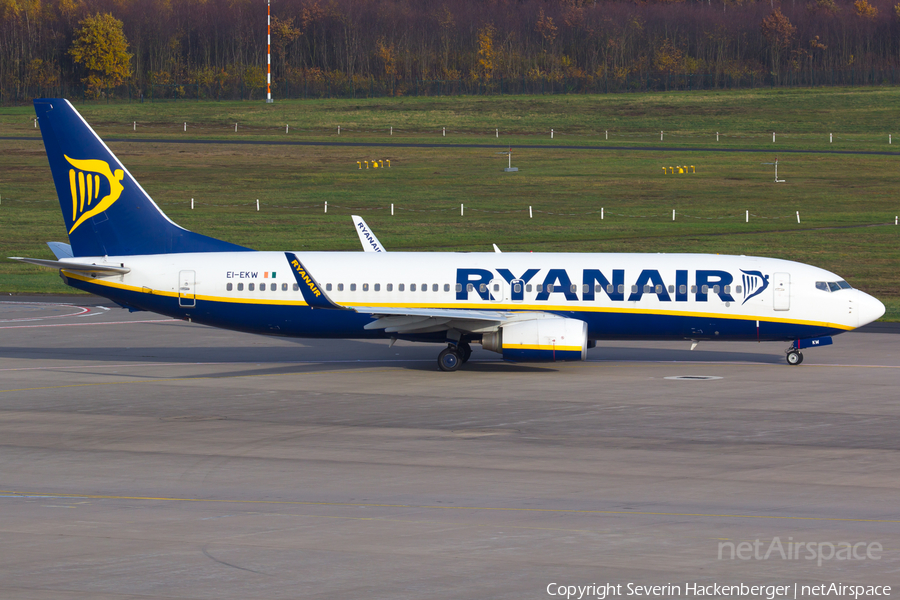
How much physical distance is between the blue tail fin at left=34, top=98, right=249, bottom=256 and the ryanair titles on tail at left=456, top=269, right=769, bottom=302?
1181 centimetres

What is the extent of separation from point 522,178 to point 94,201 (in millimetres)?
74491

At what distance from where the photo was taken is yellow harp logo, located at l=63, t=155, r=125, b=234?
42500 millimetres

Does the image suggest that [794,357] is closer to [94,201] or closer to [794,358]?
[794,358]

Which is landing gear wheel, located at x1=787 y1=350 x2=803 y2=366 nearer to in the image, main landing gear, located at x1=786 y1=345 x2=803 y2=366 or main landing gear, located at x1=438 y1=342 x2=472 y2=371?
main landing gear, located at x1=786 y1=345 x2=803 y2=366

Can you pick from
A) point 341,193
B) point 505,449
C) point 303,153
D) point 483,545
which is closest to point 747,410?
point 505,449

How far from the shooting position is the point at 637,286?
40781 mm

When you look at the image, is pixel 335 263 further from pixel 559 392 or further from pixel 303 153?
pixel 303 153

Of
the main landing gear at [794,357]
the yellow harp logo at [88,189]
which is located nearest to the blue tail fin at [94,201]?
the yellow harp logo at [88,189]

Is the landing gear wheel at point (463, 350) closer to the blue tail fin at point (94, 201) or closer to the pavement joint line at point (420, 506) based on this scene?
the blue tail fin at point (94, 201)

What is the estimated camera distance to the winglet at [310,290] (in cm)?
3838

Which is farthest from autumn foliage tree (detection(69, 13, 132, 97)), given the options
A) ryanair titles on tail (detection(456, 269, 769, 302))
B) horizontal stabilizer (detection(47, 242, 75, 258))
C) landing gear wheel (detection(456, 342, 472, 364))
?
ryanair titles on tail (detection(456, 269, 769, 302))

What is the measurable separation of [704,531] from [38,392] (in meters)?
24.7

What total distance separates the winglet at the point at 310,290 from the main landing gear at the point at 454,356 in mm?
4937

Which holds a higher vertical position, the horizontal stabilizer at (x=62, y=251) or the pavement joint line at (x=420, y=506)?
the horizontal stabilizer at (x=62, y=251)
